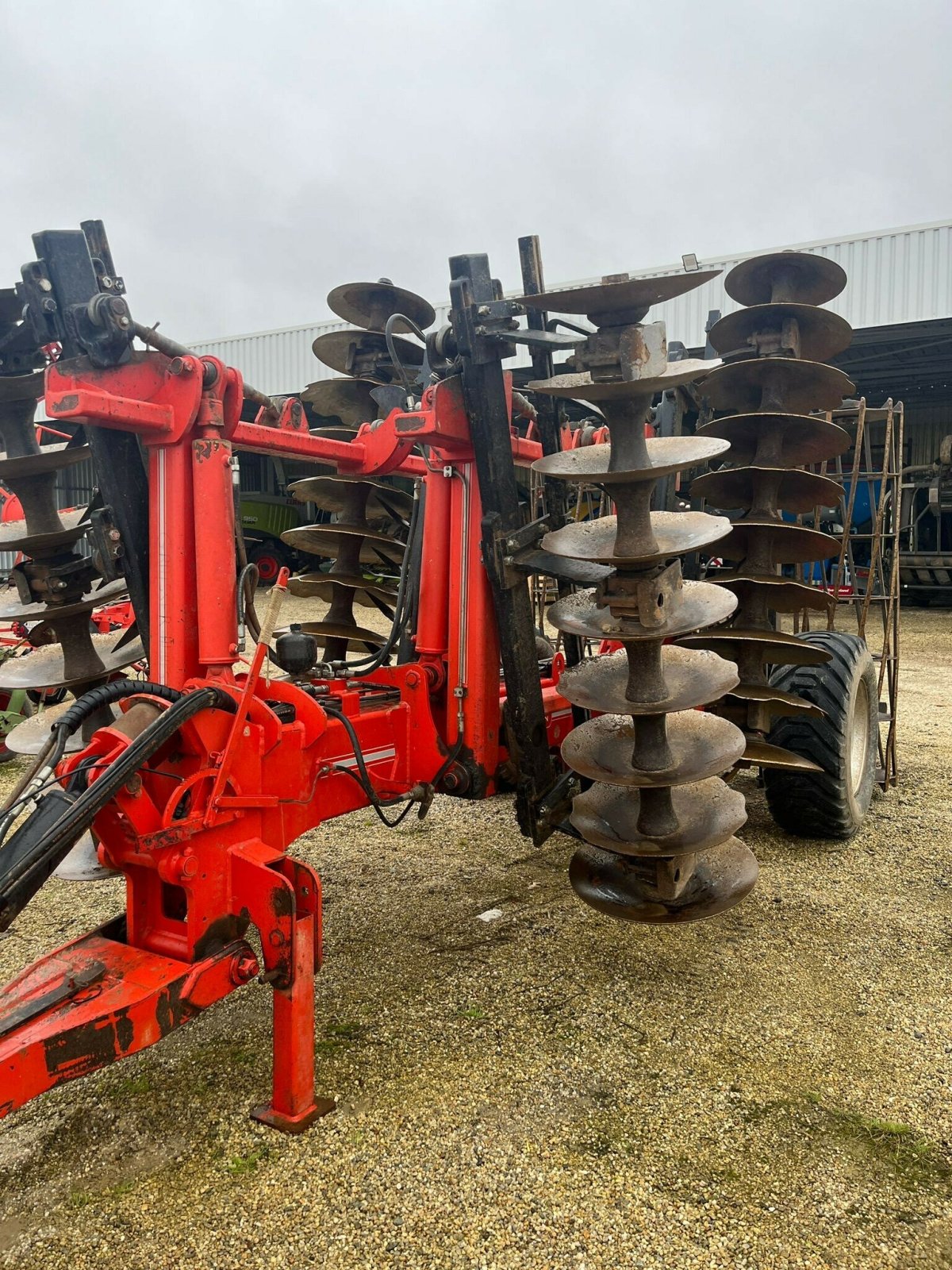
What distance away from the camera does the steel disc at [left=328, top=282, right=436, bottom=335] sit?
464 cm

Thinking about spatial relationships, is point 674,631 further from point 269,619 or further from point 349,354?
point 349,354

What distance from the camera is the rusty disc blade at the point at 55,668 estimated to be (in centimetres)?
349

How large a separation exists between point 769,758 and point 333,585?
224 cm

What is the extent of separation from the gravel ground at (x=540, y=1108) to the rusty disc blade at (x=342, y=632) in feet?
4.09

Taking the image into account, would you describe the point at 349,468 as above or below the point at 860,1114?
above

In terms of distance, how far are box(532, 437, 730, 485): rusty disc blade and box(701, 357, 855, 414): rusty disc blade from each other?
52.0 inches

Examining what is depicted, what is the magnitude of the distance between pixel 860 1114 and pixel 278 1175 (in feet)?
5.08

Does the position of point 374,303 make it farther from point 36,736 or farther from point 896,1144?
point 896,1144

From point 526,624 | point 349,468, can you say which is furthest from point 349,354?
point 526,624

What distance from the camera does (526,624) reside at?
11.2ft

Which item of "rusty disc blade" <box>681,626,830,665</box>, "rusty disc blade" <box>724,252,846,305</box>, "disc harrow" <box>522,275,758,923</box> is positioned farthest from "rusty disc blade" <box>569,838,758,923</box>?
"rusty disc blade" <box>724,252,846,305</box>

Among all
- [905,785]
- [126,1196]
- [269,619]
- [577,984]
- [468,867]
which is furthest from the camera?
[905,785]

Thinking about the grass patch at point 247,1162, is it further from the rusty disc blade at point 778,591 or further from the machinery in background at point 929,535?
the machinery in background at point 929,535

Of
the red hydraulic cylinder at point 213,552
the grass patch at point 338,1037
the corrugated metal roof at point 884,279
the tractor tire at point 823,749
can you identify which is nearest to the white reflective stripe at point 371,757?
the red hydraulic cylinder at point 213,552
